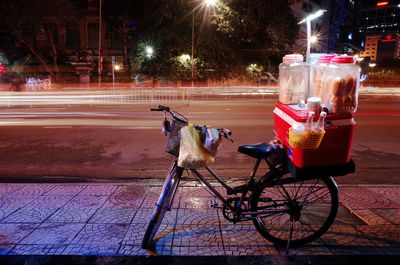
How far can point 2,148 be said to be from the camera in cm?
805

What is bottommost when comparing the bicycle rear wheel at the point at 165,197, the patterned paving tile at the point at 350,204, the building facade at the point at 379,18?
the patterned paving tile at the point at 350,204

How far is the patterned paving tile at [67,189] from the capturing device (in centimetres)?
501

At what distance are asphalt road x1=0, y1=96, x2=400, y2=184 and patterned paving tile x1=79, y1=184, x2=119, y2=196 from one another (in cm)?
70

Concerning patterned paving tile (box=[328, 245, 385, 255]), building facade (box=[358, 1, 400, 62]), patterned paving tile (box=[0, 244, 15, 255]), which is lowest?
patterned paving tile (box=[0, 244, 15, 255])

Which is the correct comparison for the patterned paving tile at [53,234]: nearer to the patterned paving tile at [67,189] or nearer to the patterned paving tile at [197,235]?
the patterned paving tile at [67,189]

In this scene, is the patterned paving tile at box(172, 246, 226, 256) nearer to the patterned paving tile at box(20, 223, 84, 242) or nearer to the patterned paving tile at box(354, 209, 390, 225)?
the patterned paving tile at box(20, 223, 84, 242)

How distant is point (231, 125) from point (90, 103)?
998 centimetres

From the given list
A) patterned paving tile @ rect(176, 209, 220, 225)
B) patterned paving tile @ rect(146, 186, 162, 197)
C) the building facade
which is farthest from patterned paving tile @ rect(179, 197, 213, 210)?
the building facade

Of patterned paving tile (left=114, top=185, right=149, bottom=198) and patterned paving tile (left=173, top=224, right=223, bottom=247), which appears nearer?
patterned paving tile (left=173, top=224, right=223, bottom=247)

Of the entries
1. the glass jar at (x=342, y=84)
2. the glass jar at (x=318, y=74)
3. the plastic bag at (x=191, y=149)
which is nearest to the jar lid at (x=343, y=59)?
the glass jar at (x=342, y=84)

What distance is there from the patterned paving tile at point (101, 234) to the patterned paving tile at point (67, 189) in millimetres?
1283

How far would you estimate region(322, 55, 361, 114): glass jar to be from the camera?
9.91ft

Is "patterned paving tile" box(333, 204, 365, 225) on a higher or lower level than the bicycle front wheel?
lower

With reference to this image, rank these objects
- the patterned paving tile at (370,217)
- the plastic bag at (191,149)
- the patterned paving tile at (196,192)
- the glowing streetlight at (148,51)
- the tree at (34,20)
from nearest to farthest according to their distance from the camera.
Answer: the plastic bag at (191,149)
the patterned paving tile at (370,217)
the patterned paving tile at (196,192)
the tree at (34,20)
the glowing streetlight at (148,51)
